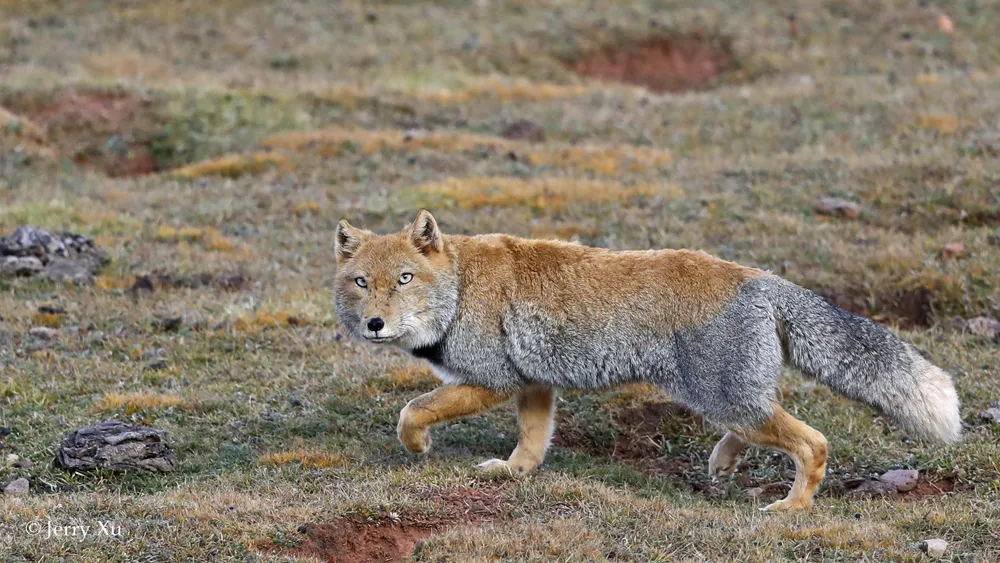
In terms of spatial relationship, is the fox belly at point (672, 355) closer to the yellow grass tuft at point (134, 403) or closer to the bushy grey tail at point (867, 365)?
the bushy grey tail at point (867, 365)

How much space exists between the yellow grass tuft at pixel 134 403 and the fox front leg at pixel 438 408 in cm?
302

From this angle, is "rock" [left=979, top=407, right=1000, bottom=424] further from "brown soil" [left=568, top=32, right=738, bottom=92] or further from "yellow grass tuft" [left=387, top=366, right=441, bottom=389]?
"brown soil" [left=568, top=32, right=738, bottom=92]

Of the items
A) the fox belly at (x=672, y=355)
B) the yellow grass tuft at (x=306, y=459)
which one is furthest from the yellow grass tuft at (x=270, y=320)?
the fox belly at (x=672, y=355)

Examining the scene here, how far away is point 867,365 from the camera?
360 inches

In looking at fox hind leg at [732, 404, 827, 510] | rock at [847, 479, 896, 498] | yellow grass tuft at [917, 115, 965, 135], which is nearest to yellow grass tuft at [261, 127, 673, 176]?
yellow grass tuft at [917, 115, 965, 135]

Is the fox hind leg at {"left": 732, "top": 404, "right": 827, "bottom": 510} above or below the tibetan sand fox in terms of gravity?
below

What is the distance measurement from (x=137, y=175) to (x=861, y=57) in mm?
23119

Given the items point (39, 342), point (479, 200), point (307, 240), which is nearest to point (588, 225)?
point (479, 200)

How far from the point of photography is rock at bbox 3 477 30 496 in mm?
9219

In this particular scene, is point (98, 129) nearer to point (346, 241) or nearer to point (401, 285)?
point (346, 241)

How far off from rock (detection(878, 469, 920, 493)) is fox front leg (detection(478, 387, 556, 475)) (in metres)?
3.14

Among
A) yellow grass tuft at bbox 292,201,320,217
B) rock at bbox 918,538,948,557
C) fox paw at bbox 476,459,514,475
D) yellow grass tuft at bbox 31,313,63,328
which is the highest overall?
yellow grass tuft at bbox 292,201,320,217

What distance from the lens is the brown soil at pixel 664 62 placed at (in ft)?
116

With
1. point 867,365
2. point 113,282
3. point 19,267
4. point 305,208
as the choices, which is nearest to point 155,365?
point 113,282
